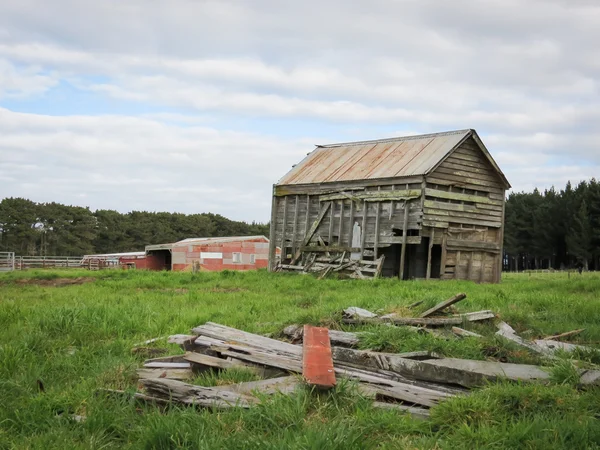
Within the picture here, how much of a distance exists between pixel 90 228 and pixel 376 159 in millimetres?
56144

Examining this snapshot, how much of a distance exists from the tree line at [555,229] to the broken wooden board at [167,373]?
2566 inches

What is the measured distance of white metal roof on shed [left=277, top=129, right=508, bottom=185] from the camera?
24047 mm

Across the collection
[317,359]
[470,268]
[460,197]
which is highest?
[460,197]

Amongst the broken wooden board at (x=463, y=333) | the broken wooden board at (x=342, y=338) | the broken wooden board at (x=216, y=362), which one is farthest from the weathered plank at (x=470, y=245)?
the broken wooden board at (x=216, y=362)

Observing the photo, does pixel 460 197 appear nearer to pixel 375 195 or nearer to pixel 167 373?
pixel 375 195

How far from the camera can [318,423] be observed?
16.3ft

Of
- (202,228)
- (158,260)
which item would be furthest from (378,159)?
(202,228)

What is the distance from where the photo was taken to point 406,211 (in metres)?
23.3

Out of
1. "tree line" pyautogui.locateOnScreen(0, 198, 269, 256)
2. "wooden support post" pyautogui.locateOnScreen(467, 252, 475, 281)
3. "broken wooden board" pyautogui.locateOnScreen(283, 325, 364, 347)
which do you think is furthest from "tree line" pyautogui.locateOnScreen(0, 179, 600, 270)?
"broken wooden board" pyautogui.locateOnScreen(283, 325, 364, 347)

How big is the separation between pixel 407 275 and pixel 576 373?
19735 mm

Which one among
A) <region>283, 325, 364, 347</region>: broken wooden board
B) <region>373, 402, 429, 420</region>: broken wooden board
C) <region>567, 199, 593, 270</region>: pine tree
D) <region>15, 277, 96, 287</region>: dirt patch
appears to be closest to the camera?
<region>373, 402, 429, 420</region>: broken wooden board

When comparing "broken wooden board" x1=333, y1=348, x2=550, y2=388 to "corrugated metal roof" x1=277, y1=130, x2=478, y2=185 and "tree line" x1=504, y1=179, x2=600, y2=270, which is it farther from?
"tree line" x1=504, y1=179, x2=600, y2=270

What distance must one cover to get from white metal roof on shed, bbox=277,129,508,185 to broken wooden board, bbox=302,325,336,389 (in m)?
16.5

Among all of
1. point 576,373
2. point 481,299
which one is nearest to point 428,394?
point 576,373
